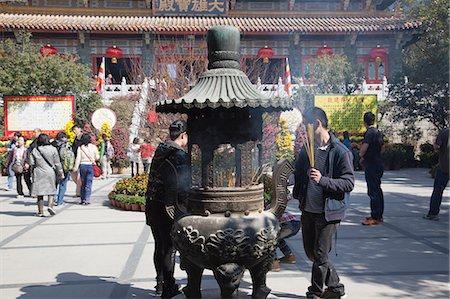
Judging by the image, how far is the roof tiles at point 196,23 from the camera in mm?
21797

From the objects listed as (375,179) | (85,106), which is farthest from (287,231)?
(85,106)

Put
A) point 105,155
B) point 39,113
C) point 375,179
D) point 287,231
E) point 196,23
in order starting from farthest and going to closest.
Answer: point 196,23 → point 39,113 → point 105,155 → point 375,179 → point 287,231

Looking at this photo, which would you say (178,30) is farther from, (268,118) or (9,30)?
(268,118)

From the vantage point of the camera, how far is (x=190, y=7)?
24188 millimetres

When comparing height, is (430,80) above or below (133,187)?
above

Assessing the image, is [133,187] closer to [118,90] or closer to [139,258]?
[139,258]

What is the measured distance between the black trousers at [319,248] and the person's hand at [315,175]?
0.33 meters

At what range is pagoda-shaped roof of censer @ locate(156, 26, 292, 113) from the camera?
3.27m

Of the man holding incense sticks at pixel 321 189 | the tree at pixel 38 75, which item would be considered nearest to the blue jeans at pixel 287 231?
the man holding incense sticks at pixel 321 189

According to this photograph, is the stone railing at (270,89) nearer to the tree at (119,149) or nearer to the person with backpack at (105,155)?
the tree at (119,149)

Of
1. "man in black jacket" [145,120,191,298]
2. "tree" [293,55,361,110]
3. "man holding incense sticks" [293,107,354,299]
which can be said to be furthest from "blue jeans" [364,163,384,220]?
"tree" [293,55,361,110]

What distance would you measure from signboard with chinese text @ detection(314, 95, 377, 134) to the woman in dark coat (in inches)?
467

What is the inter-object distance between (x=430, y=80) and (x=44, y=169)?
46.4ft

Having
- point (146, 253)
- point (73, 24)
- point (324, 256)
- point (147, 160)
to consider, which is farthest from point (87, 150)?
point (73, 24)
